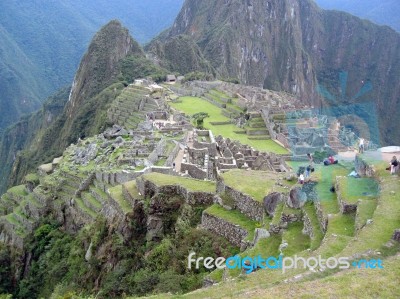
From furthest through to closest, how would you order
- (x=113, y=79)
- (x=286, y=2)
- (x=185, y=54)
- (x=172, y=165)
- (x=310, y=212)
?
(x=286, y=2), (x=185, y=54), (x=113, y=79), (x=172, y=165), (x=310, y=212)

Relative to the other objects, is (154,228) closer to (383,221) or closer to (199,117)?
(383,221)

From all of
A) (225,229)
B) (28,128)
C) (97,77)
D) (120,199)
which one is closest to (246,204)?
(225,229)

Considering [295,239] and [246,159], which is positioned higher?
[295,239]

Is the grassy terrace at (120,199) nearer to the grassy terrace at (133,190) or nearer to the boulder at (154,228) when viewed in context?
the grassy terrace at (133,190)

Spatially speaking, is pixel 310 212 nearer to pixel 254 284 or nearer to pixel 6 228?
pixel 254 284

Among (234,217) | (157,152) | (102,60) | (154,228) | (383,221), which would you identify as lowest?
(154,228)

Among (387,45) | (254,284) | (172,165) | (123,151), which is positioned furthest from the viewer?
(387,45)

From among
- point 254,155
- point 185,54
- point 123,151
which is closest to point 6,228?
point 123,151
